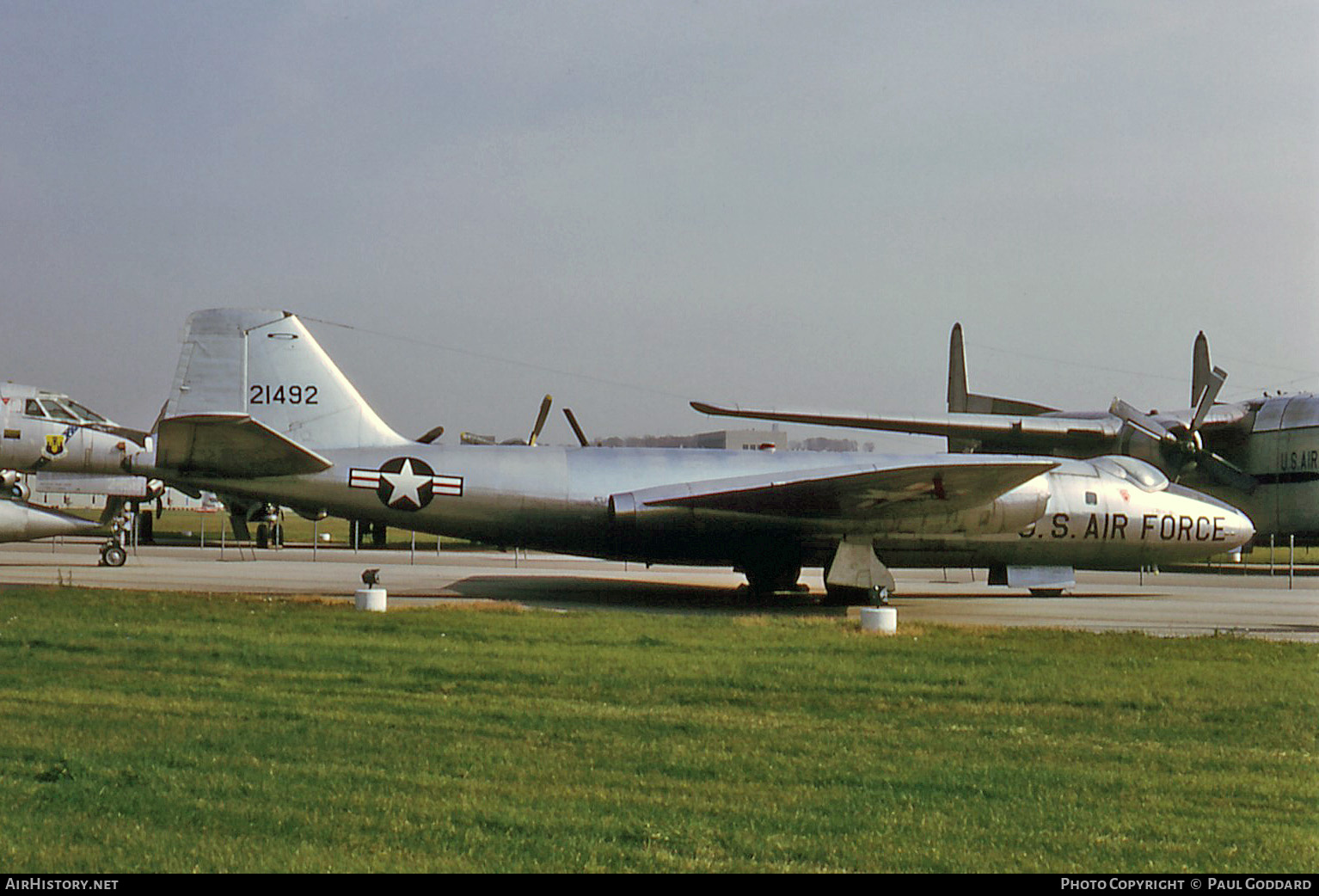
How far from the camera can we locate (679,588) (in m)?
23.4

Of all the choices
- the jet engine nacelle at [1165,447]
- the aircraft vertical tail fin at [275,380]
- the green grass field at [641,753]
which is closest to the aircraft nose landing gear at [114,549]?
the aircraft vertical tail fin at [275,380]

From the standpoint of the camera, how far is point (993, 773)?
23.2 feet

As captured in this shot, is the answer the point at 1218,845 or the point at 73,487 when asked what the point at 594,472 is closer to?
the point at 1218,845

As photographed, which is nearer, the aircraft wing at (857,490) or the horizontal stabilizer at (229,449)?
the horizontal stabilizer at (229,449)

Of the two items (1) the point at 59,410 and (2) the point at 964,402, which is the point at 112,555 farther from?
(2) the point at 964,402

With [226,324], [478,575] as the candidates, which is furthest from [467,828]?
[478,575]

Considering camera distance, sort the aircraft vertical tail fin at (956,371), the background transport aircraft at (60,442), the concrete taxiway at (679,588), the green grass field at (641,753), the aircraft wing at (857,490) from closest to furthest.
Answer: the green grass field at (641,753) < the aircraft wing at (857,490) < the concrete taxiway at (679,588) < the background transport aircraft at (60,442) < the aircraft vertical tail fin at (956,371)

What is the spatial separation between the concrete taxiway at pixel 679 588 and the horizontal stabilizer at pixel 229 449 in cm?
241

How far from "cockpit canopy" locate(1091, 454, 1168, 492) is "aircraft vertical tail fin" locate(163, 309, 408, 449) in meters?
13.2

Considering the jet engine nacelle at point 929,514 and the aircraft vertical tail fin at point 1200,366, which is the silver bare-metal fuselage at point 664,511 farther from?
the aircraft vertical tail fin at point 1200,366

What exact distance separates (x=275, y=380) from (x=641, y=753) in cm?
1358

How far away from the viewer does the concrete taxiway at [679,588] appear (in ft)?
59.3

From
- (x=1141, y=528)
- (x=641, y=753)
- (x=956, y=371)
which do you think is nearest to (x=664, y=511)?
(x=1141, y=528)

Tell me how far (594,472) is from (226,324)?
21.3 ft
